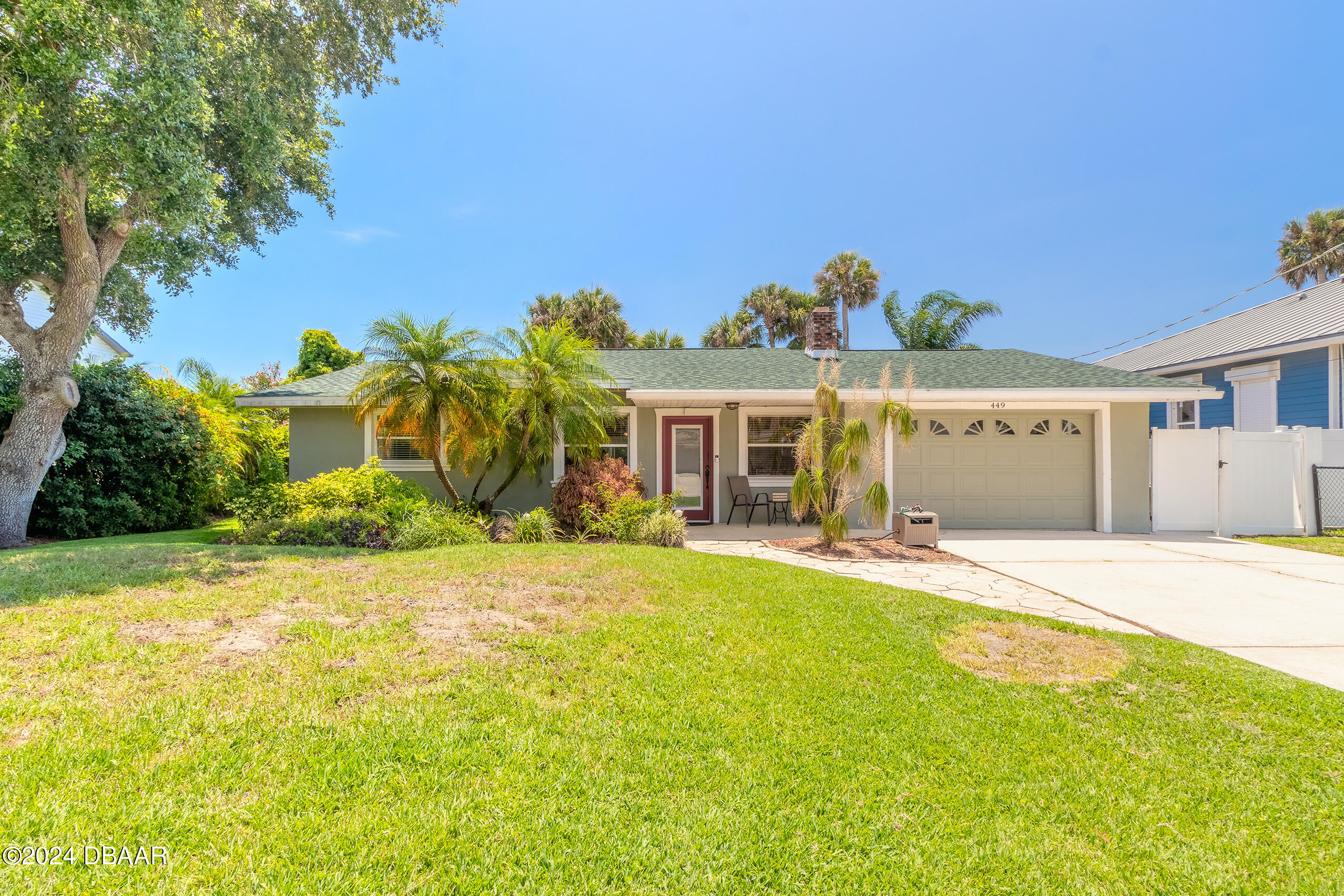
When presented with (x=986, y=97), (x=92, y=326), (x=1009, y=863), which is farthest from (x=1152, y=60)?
(x=92, y=326)

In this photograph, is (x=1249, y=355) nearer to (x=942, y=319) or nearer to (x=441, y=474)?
(x=942, y=319)

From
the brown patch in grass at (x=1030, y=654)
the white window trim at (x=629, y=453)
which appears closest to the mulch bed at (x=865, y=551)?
the brown patch in grass at (x=1030, y=654)

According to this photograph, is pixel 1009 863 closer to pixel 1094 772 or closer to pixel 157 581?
pixel 1094 772

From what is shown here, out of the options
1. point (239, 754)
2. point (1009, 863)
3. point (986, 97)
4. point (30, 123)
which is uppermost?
point (986, 97)

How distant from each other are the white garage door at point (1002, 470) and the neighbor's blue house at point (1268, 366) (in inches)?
230

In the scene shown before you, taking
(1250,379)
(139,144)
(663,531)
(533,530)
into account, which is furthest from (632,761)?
(1250,379)

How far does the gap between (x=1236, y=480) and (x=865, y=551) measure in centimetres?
779

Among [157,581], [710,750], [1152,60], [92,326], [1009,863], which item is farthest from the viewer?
[1152,60]

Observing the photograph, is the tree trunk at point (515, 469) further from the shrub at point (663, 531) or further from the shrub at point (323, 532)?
the shrub at point (663, 531)

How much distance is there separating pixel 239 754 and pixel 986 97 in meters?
16.2

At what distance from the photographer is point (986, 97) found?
12273 millimetres

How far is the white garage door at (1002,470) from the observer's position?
416 inches

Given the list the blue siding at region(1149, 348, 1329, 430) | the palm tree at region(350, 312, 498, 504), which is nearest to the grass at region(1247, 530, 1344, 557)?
the blue siding at region(1149, 348, 1329, 430)

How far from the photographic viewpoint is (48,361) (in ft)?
26.9
